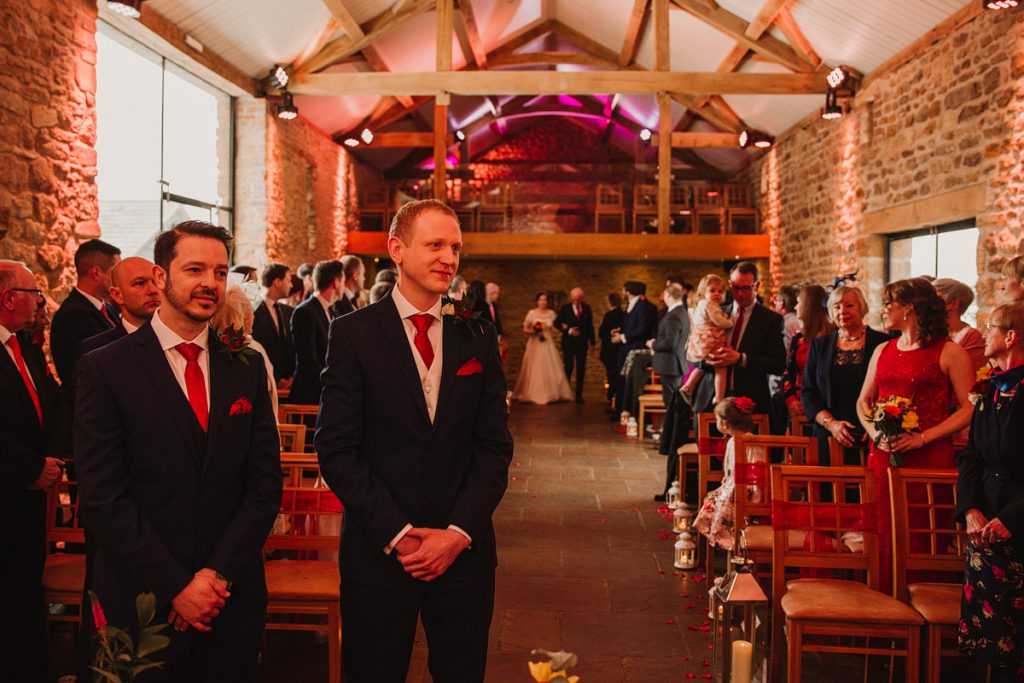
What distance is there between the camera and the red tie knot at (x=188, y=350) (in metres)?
2.11

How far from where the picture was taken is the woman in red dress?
3.60 m

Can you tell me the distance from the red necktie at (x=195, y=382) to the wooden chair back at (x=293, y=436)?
169 cm

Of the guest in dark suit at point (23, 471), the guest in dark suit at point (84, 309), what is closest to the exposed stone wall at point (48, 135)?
the guest in dark suit at point (84, 309)

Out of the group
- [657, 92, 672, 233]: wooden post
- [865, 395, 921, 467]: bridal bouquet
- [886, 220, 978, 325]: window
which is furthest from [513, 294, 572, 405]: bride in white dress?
[865, 395, 921, 467]: bridal bouquet

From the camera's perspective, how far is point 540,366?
A: 12508 millimetres

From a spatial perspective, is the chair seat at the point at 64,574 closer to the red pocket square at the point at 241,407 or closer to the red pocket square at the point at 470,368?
the red pocket square at the point at 241,407

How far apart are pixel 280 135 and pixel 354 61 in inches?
Result: 63.9

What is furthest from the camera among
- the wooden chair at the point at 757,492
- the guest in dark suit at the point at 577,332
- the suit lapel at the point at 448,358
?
the guest in dark suit at the point at 577,332

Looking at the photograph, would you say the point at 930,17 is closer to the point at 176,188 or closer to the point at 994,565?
the point at 994,565

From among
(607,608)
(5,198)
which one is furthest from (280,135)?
(607,608)

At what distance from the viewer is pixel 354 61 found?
1173cm

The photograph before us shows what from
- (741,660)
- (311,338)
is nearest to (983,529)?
(741,660)

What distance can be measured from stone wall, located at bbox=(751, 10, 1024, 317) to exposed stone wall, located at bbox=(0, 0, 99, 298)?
278 inches

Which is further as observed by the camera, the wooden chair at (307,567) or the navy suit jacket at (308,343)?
the navy suit jacket at (308,343)
